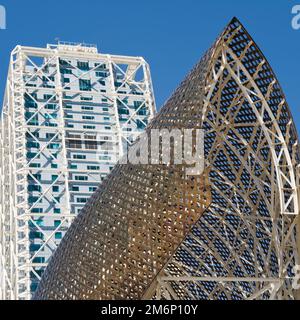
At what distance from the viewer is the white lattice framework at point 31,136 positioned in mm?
80875

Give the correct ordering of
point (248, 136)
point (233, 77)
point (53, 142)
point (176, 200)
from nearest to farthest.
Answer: point (176, 200)
point (233, 77)
point (248, 136)
point (53, 142)

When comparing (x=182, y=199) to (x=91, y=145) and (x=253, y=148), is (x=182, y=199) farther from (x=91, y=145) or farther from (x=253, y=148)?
(x=91, y=145)

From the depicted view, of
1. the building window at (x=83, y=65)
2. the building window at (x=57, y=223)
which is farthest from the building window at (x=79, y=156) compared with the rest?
the building window at (x=83, y=65)

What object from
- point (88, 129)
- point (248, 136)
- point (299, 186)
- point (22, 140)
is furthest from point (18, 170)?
point (299, 186)

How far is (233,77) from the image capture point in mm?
34031

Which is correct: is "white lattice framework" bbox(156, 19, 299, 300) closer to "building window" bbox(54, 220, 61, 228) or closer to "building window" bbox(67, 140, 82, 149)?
"building window" bbox(54, 220, 61, 228)

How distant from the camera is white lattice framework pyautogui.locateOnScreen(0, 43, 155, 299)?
8088 cm

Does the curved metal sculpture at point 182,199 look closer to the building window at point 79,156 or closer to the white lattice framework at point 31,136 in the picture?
the white lattice framework at point 31,136

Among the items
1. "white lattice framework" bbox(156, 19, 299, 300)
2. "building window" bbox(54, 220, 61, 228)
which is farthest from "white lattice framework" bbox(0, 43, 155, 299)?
"white lattice framework" bbox(156, 19, 299, 300)

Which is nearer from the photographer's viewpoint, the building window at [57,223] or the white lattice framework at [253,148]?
the white lattice framework at [253,148]

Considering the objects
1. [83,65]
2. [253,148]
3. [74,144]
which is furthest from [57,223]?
[253,148]

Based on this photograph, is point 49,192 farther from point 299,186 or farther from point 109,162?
point 299,186

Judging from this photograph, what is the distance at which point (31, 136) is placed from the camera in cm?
8738
